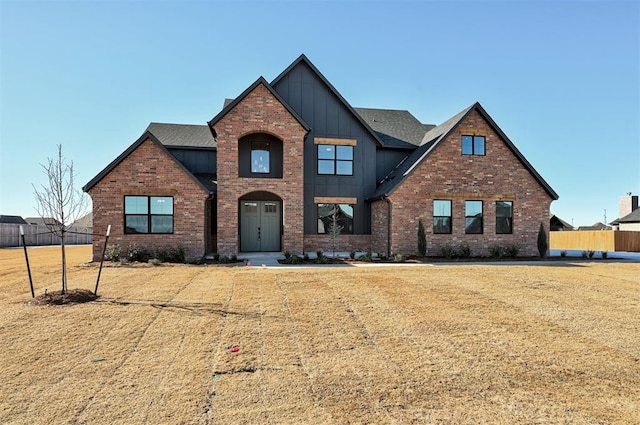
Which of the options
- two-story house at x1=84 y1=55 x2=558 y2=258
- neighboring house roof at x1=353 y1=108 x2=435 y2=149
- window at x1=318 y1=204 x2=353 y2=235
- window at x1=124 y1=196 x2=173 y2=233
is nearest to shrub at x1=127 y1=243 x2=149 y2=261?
two-story house at x1=84 y1=55 x2=558 y2=258

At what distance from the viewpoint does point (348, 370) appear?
4477 millimetres

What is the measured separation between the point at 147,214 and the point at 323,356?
13.7 meters

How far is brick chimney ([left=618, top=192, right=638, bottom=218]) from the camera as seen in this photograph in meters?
40.9

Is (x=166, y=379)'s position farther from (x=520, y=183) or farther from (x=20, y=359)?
(x=520, y=183)

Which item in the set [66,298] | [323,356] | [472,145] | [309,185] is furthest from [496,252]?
[66,298]

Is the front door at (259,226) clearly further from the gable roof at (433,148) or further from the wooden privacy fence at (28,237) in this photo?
the wooden privacy fence at (28,237)

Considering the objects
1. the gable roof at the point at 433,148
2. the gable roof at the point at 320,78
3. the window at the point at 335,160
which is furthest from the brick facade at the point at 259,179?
the gable roof at the point at 433,148

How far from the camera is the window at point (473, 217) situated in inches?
717

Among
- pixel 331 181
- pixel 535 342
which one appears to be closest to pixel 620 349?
pixel 535 342

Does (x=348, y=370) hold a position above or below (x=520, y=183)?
below

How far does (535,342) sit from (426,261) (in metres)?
10.8

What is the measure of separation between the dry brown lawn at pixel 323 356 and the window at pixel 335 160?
10.8 metres

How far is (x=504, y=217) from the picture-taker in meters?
18.6

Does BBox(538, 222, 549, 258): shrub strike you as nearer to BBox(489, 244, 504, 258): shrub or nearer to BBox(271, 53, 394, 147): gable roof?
BBox(489, 244, 504, 258): shrub
